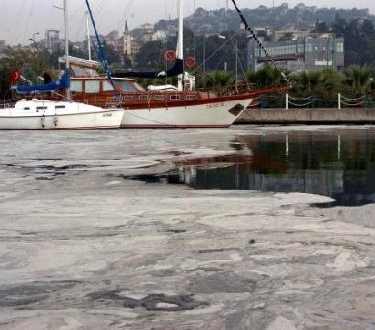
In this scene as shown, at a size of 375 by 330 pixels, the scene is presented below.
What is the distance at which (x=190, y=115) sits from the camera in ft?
102

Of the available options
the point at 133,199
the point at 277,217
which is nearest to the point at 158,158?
the point at 133,199

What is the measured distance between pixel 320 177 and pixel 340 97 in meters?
22.7

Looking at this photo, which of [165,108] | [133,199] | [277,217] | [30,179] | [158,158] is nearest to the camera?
[277,217]

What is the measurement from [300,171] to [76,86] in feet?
68.8

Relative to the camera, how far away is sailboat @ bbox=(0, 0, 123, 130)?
98.7 ft

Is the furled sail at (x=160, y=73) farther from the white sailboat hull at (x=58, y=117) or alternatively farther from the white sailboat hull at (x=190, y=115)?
the white sailboat hull at (x=58, y=117)

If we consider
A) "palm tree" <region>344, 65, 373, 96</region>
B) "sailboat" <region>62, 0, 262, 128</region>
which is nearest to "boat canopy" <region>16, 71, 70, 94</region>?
"sailboat" <region>62, 0, 262, 128</region>

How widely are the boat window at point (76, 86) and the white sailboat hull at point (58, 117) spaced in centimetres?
239

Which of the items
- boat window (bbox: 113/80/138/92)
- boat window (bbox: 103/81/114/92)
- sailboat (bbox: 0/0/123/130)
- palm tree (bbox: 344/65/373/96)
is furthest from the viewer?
palm tree (bbox: 344/65/373/96)

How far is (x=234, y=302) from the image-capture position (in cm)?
537

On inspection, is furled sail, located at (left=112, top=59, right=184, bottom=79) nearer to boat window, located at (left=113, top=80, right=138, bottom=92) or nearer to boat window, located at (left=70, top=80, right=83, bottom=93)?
boat window, located at (left=113, top=80, right=138, bottom=92)

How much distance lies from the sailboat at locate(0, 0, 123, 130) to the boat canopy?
1.34 meters

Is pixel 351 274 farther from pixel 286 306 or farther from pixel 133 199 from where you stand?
pixel 133 199

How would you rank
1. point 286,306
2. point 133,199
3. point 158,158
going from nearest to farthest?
1. point 286,306
2. point 133,199
3. point 158,158
